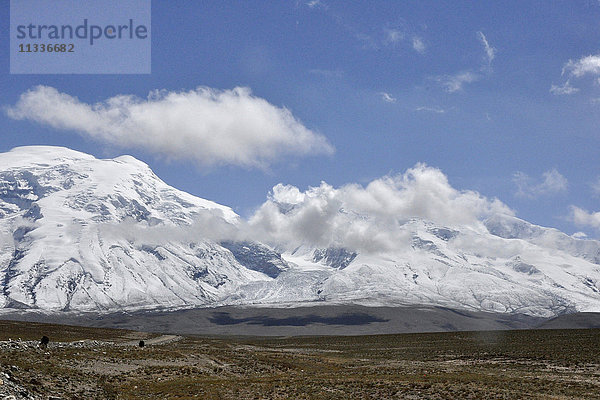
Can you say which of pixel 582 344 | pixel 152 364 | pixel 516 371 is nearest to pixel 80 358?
pixel 152 364

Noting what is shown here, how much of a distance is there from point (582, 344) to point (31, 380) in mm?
82692

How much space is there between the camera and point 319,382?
47.0 meters

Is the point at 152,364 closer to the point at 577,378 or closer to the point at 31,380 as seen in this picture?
the point at 31,380

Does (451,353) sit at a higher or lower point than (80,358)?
lower

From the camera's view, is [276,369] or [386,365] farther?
[386,365]

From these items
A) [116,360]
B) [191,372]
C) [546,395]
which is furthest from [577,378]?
[116,360]

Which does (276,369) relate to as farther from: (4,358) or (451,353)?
(451,353)

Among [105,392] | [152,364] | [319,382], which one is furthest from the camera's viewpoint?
[152,364]

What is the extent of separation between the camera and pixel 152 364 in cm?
5606

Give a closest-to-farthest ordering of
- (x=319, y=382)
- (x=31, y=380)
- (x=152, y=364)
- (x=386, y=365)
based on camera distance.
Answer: (x=31, y=380) → (x=319, y=382) → (x=152, y=364) → (x=386, y=365)

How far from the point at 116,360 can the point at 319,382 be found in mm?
22526

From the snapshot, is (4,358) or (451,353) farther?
(451,353)

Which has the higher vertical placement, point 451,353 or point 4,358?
point 4,358

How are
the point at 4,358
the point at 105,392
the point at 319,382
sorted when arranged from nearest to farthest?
the point at 105,392, the point at 4,358, the point at 319,382
